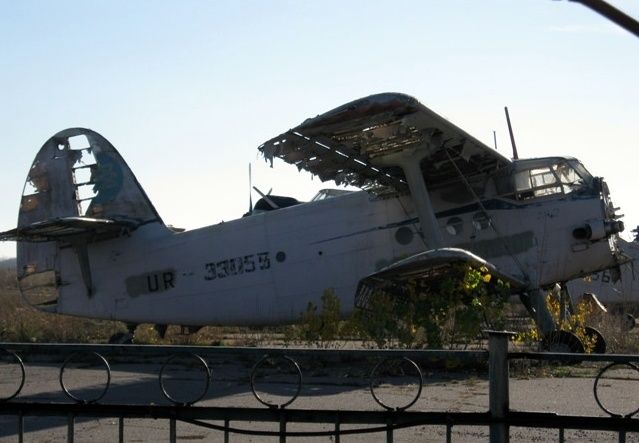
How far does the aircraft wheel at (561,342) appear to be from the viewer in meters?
12.3

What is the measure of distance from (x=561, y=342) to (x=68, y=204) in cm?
938

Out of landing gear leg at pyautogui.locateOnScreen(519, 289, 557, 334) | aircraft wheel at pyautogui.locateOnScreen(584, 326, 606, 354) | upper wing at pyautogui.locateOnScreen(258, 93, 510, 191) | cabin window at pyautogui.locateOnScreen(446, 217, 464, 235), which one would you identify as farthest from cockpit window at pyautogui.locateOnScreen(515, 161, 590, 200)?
aircraft wheel at pyautogui.locateOnScreen(584, 326, 606, 354)

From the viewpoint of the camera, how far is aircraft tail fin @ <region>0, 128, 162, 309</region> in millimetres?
16703

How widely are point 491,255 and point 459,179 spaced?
4.20ft

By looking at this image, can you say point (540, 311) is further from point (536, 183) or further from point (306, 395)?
point (306, 395)

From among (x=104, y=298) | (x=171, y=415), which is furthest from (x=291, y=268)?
(x=171, y=415)

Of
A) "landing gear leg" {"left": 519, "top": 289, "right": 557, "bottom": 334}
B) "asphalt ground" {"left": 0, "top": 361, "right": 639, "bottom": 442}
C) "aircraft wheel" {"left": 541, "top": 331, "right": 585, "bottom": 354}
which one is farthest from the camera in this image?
"landing gear leg" {"left": 519, "top": 289, "right": 557, "bottom": 334}

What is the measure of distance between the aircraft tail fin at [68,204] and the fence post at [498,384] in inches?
480

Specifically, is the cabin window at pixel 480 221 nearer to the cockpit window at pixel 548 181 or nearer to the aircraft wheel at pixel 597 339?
the cockpit window at pixel 548 181

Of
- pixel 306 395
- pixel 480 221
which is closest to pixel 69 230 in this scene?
pixel 480 221

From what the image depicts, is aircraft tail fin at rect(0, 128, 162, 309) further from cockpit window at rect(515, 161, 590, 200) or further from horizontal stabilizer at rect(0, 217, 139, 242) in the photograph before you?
cockpit window at rect(515, 161, 590, 200)

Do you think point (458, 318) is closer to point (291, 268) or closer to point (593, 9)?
point (291, 268)

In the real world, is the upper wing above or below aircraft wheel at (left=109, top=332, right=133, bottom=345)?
above

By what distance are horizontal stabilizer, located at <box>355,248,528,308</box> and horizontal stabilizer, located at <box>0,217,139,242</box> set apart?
5.45m
